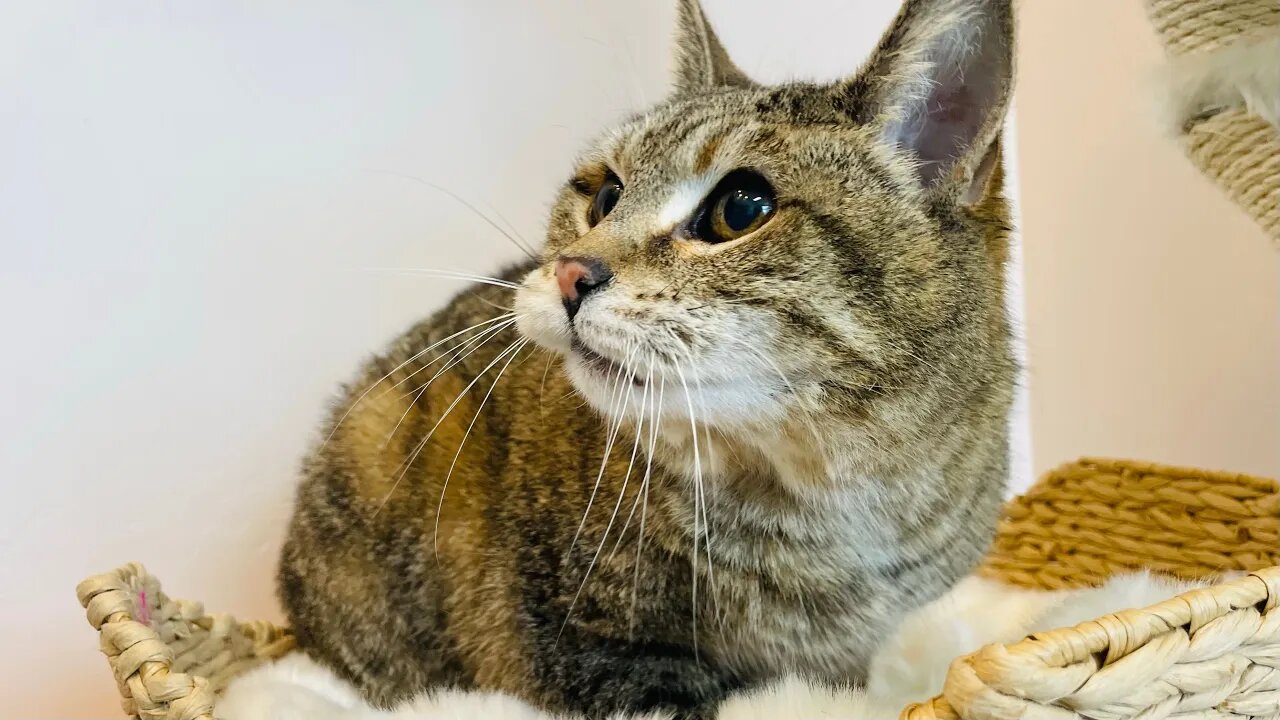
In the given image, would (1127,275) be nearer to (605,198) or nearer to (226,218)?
(605,198)

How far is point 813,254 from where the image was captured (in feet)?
2.16

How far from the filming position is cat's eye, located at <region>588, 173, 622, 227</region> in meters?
0.82

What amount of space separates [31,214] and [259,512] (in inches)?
18.6

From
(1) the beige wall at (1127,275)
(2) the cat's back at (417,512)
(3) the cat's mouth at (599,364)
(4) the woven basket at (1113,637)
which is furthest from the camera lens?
(1) the beige wall at (1127,275)

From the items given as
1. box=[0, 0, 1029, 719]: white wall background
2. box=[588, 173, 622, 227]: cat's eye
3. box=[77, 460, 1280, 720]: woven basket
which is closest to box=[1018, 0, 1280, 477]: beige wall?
box=[77, 460, 1280, 720]: woven basket

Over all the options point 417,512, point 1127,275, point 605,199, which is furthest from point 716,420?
point 1127,275

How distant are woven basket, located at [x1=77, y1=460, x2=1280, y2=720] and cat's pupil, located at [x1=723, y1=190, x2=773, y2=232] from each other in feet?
1.16

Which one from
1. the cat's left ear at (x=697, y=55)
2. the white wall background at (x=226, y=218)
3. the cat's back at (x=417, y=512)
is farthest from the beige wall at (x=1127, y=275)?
the cat's back at (x=417, y=512)

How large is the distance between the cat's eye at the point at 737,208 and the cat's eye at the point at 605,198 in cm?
13

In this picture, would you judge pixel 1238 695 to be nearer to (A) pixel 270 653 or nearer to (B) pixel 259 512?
(A) pixel 270 653

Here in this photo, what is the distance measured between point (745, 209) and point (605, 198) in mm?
182

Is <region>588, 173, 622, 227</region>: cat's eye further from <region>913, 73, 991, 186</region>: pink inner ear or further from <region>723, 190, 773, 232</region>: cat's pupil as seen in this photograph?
<region>913, 73, 991, 186</region>: pink inner ear

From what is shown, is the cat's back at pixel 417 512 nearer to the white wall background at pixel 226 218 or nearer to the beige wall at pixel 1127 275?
the white wall background at pixel 226 218

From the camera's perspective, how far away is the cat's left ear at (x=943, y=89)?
2.30 feet
